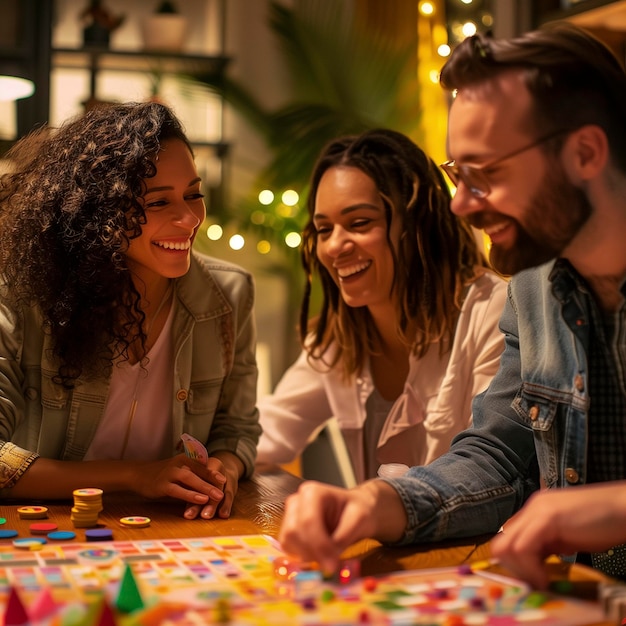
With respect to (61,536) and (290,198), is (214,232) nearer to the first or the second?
(290,198)

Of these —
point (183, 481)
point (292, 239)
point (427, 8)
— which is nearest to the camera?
point (183, 481)

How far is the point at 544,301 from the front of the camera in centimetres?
162

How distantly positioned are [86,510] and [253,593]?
554mm

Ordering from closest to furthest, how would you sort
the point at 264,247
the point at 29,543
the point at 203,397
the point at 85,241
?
the point at 29,543 → the point at 85,241 → the point at 203,397 → the point at 264,247

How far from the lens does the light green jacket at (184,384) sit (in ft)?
6.49

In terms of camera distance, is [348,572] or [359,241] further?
[359,241]

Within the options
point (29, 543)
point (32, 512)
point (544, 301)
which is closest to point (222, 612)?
point (29, 543)

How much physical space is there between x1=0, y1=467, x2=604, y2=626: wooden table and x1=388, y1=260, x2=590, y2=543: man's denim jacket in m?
0.05

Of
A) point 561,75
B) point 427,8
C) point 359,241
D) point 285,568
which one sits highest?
point 427,8

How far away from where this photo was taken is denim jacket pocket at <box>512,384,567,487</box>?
1.57 metres

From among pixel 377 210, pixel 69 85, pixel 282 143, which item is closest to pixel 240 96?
pixel 282 143

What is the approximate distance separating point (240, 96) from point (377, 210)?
112 inches

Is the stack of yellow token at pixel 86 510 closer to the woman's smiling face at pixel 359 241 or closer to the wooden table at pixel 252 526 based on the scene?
the wooden table at pixel 252 526

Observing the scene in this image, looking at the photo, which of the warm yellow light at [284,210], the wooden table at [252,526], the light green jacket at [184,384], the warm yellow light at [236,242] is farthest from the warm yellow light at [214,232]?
the wooden table at [252,526]
